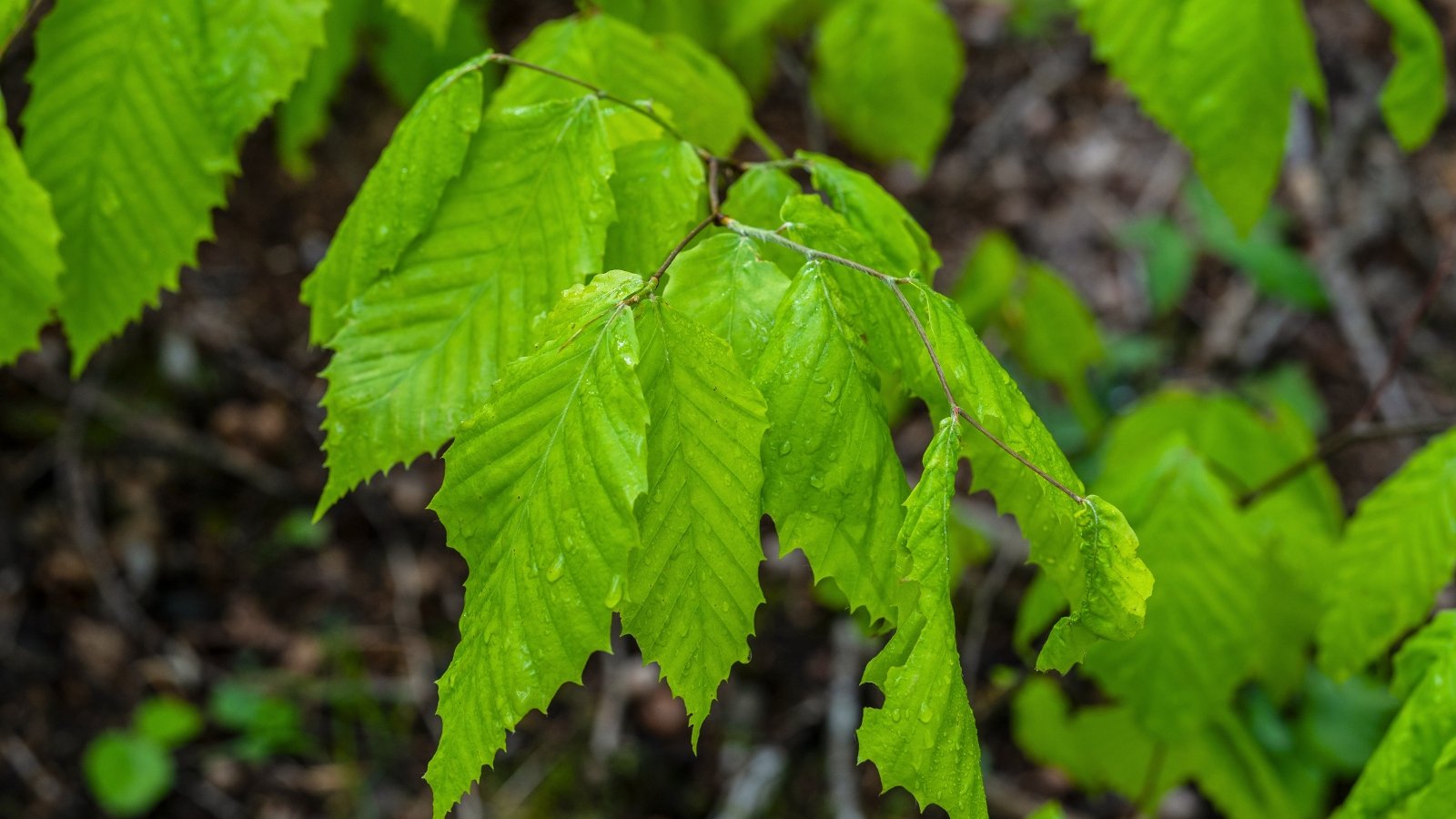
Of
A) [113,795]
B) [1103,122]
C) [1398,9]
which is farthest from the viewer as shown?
[1103,122]

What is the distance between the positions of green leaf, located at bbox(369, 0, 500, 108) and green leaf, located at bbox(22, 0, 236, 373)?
2.63ft

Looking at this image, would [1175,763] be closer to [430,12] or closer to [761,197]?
[761,197]

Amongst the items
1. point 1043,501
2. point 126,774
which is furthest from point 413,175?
point 126,774

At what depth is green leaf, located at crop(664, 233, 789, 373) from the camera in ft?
2.54

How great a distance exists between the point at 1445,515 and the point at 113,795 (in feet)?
9.21

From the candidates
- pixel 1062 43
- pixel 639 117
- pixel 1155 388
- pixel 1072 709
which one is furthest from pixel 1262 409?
pixel 639 117

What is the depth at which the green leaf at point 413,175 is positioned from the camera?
0.89 meters

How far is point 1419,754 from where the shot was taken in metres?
0.97

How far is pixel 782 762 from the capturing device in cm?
263

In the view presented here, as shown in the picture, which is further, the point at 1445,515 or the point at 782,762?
the point at 782,762

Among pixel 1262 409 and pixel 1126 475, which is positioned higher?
pixel 1126 475

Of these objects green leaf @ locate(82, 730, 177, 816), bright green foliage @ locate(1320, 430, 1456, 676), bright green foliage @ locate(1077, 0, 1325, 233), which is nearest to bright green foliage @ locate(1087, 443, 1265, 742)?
bright green foliage @ locate(1320, 430, 1456, 676)

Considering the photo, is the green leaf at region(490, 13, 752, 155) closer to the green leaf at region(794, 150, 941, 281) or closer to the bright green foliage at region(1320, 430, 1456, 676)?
the green leaf at region(794, 150, 941, 281)

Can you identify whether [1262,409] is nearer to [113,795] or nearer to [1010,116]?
[1010,116]
